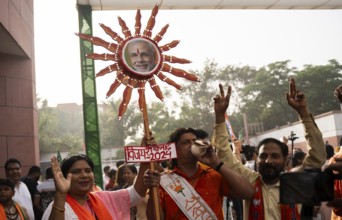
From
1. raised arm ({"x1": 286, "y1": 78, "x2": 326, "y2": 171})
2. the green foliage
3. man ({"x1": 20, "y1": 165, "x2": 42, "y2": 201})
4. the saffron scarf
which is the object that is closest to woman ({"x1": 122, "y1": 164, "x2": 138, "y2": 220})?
man ({"x1": 20, "y1": 165, "x2": 42, "y2": 201})

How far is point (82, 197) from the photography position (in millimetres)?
3105

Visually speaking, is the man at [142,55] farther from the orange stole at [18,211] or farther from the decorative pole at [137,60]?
the orange stole at [18,211]

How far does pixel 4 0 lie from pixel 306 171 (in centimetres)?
753

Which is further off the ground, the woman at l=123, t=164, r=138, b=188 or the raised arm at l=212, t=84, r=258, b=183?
the raised arm at l=212, t=84, r=258, b=183

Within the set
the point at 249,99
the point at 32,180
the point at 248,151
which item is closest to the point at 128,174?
the point at 32,180

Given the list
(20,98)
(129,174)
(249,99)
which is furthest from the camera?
(249,99)

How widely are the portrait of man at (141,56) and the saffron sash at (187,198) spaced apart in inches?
39.4

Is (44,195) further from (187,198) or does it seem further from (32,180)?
(187,198)

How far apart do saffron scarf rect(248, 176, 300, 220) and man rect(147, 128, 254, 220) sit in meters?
0.09

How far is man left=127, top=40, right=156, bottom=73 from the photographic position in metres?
3.77

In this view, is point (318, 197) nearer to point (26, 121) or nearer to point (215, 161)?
point (215, 161)

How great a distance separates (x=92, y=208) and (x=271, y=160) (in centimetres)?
134

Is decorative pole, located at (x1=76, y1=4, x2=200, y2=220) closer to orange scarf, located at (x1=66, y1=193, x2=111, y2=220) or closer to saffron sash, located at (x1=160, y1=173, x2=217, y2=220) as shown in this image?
saffron sash, located at (x1=160, y1=173, x2=217, y2=220)

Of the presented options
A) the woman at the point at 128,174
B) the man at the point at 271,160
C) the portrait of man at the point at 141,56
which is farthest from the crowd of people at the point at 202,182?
the woman at the point at 128,174
